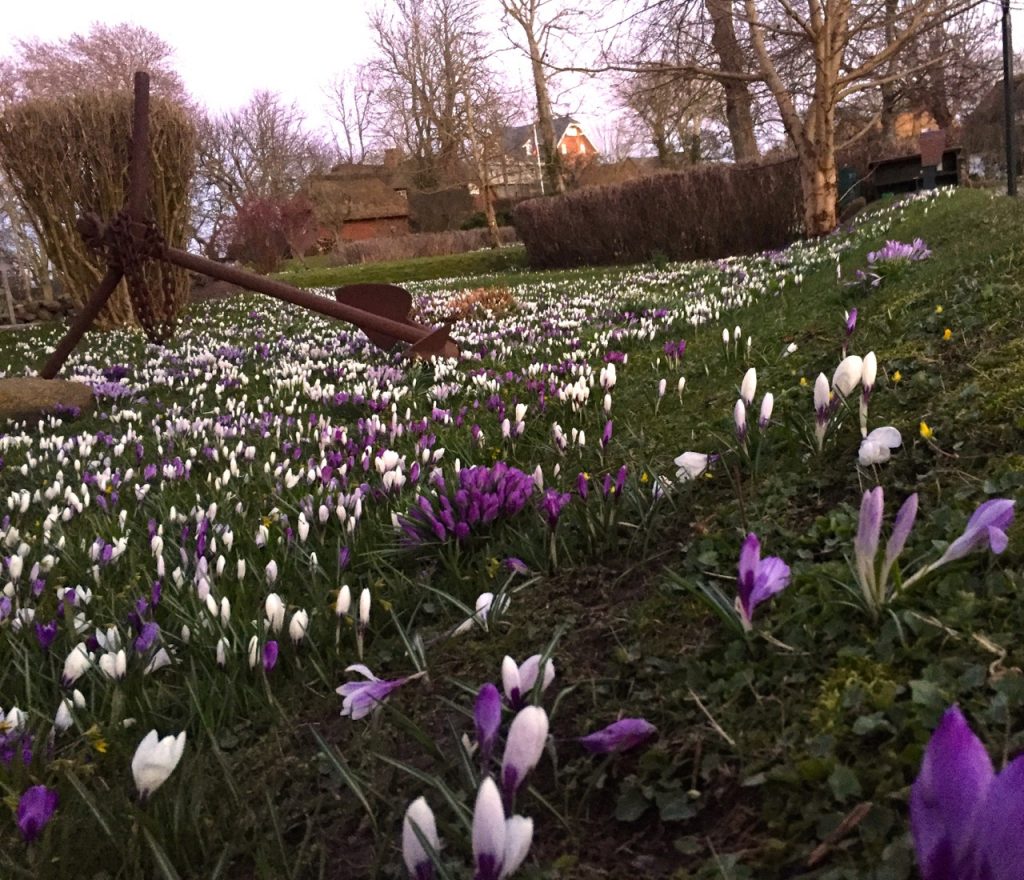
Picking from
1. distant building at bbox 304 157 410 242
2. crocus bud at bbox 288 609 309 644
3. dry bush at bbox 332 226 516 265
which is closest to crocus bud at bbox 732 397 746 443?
crocus bud at bbox 288 609 309 644

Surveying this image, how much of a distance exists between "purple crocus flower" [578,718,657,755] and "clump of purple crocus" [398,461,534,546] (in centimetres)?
116

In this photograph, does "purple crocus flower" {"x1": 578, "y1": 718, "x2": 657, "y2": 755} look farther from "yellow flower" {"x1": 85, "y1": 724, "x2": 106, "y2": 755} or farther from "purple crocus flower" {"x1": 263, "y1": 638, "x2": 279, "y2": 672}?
"yellow flower" {"x1": 85, "y1": 724, "x2": 106, "y2": 755}

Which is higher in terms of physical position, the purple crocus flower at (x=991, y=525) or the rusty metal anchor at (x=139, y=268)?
the rusty metal anchor at (x=139, y=268)

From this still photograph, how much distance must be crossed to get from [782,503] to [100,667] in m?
1.77

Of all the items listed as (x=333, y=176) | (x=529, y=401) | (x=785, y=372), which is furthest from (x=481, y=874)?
(x=333, y=176)

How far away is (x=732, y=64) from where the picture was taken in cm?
2041

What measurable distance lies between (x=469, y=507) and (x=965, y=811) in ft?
6.19

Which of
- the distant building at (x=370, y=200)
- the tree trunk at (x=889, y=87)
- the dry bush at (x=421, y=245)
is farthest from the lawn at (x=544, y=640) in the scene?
the distant building at (x=370, y=200)

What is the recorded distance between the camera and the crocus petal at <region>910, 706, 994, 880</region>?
0.64 m

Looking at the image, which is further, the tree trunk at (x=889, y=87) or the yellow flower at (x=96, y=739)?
the tree trunk at (x=889, y=87)

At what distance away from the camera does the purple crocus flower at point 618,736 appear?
1207 mm

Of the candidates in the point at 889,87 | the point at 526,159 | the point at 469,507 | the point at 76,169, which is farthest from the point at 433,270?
the point at 526,159

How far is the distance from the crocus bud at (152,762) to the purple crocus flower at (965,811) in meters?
1.11

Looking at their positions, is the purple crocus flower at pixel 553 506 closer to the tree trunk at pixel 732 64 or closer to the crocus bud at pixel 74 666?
the crocus bud at pixel 74 666
